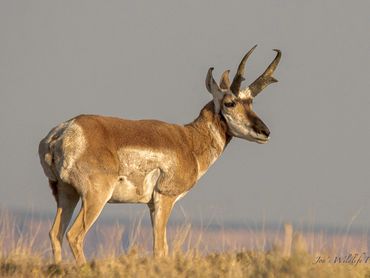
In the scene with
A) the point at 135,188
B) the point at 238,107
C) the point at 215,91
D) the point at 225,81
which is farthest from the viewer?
the point at 225,81

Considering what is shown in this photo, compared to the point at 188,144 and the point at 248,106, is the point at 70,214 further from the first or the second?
the point at 248,106

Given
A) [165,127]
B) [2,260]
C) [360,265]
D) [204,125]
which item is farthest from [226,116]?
[2,260]

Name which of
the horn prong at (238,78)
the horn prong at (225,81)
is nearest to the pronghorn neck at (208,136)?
the horn prong at (225,81)

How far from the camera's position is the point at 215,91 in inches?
621

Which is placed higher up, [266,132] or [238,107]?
[238,107]

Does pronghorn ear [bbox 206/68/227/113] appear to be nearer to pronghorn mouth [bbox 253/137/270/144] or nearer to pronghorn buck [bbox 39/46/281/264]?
pronghorn buck [bbox 39/46/281/264]

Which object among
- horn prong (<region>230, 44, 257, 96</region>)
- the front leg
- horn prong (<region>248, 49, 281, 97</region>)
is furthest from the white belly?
horn prong (<region>248, 49, 281, 97</region>)

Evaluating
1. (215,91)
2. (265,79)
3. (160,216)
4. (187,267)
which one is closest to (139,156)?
(160,216)

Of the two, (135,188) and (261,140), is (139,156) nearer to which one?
(135,188)

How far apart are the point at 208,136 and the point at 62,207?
3306 mm

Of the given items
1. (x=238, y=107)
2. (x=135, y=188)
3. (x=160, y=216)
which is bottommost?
(x=160, y=216)

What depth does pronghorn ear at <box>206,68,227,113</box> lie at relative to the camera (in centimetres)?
1572

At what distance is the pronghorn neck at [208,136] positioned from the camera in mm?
15356

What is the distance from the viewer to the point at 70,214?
13781 millimetres
